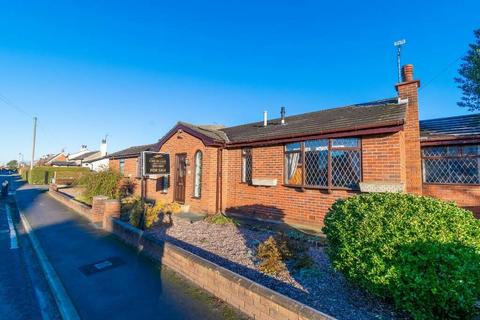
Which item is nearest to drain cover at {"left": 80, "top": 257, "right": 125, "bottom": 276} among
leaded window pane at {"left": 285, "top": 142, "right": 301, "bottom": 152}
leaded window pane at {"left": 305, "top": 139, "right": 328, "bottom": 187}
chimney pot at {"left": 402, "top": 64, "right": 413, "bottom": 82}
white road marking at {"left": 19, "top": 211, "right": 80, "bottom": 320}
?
white road marking at {"left": 19, "top": 211, "right": 80, "bottom": 320}

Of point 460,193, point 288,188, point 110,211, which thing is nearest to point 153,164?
point 110,211

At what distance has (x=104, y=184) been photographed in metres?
12.7

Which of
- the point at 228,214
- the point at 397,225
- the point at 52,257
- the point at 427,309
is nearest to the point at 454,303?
the point at 427,309

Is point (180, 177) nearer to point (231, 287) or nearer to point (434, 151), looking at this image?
point (231, 287)

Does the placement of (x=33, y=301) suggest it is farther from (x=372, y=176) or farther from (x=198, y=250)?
(x=372, y=176)

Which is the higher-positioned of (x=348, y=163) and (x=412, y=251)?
(x=348, y=163)

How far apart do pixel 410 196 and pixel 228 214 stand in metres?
7.64

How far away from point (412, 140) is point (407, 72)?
7.73ft

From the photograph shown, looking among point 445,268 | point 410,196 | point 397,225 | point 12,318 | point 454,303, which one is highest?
point 410,196

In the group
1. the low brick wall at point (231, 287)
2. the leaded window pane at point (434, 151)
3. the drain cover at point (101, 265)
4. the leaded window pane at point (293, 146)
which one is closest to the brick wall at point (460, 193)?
the leaded window pane at point (434, 151)

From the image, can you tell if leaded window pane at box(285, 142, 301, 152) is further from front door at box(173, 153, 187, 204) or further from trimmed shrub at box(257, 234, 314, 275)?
front door at box(173, 153, 187, 204)

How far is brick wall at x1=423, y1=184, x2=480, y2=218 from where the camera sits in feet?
24.3

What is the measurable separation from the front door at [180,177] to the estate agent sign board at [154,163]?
2515 millimetres

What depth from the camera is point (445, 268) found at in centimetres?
258
